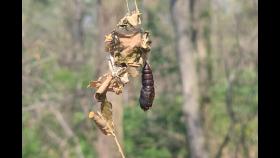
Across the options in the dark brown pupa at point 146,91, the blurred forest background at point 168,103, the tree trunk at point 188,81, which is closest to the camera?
the dark brown pupa at point 146,91

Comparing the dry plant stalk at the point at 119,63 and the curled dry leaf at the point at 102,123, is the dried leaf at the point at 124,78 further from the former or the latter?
the curled dry leaf at the point at 102,123

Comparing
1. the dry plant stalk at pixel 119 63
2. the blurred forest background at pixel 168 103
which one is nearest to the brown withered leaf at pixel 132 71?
the dry plant stalk at pixel 119 63

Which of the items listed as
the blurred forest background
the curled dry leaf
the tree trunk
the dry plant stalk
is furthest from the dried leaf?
the tree trunk

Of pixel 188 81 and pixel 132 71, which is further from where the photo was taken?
pixel 188 81

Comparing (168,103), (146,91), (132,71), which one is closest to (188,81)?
(168,103)

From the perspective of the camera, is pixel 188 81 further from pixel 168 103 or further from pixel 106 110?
pixel 106 110
